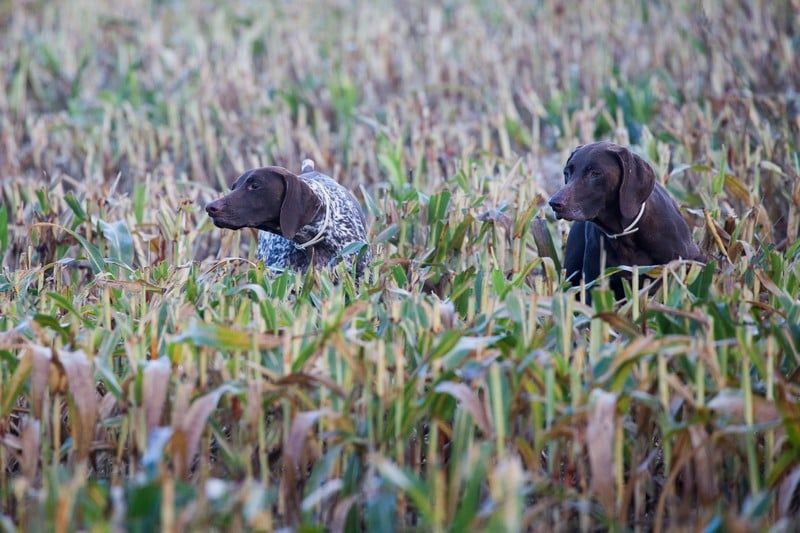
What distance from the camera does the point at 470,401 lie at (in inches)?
144

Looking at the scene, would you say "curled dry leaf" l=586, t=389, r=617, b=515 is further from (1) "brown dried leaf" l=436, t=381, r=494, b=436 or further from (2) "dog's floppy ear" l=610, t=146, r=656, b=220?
(2) "dog's floppy ear" l=610, t=146, r=656, b=220

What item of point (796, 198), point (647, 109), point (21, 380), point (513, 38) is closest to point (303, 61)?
point (513, 38)

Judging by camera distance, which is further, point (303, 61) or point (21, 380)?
point (303, 61)

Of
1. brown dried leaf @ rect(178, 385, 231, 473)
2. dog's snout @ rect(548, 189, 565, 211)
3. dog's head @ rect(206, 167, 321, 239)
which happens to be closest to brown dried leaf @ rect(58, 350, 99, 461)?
brown dried leaf @ rect(178, 385, 231, 473)

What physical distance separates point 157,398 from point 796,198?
3.94m

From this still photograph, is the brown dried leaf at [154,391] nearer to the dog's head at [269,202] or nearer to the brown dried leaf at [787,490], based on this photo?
the brown dried leaf at [787,490]

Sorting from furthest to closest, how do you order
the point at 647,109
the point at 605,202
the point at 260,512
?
the point at 647,109 → the point at 605,202 → the point at 260,512

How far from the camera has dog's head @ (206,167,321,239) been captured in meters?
5.85

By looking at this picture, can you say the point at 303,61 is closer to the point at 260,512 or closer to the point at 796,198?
the point at 796,198

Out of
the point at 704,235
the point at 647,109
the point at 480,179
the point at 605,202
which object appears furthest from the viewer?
the point at 647,109

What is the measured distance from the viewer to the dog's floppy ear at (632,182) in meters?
5.50

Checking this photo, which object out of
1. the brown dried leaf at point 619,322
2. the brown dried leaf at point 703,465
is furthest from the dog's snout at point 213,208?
the brown dried leaf at point 703,465

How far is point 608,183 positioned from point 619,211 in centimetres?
15

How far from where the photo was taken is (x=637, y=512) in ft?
12.5
